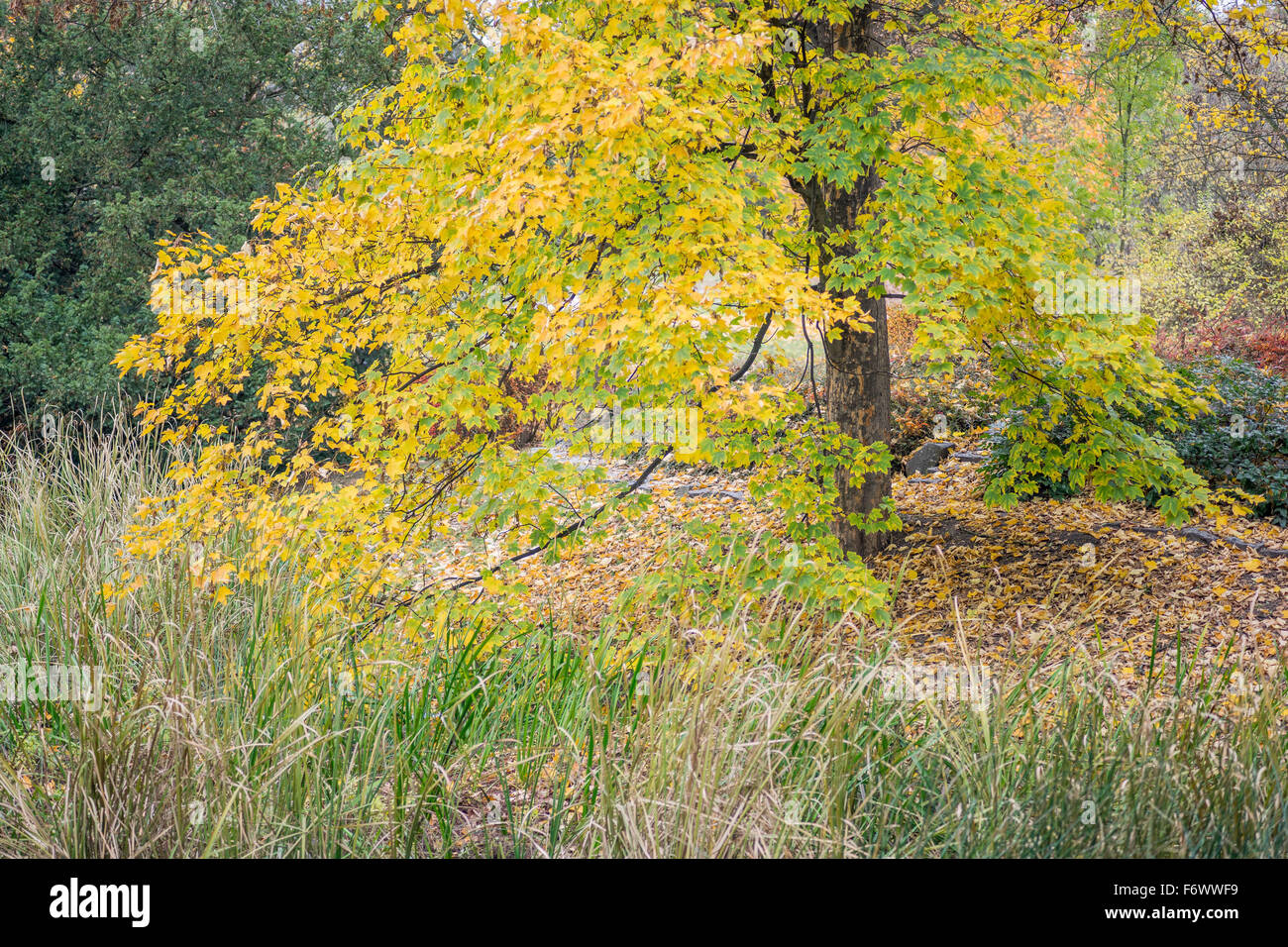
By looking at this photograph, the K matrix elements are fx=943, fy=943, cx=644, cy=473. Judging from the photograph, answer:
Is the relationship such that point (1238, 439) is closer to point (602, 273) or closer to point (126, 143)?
point (602, 273)

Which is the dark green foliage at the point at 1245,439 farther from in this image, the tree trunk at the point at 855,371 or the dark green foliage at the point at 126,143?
the dark green foliage at the point at 126,143

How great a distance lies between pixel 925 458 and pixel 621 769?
8078 millimetres

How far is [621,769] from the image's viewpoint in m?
3.16

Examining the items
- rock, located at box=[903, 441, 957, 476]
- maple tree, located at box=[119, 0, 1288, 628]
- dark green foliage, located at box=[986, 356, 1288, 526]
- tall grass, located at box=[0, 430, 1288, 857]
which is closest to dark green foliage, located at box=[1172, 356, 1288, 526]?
dark green foliage, located at box=[986, 356, 1288, 526]

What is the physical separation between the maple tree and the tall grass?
0.95 metres

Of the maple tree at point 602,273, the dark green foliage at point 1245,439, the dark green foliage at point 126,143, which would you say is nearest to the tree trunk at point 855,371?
the maple tree at point 602,273

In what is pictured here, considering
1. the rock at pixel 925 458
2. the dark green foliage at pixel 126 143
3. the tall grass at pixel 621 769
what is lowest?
the tall grass at pixel 621 769

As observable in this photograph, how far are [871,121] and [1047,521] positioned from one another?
461 cm

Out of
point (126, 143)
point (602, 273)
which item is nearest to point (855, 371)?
point (602, 273)

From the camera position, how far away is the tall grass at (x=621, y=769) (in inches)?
111

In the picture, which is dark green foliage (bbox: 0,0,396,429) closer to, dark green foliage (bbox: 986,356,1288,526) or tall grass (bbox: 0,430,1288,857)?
tall grass (bbox: 0,430,1288,857)

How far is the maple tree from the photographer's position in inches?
168

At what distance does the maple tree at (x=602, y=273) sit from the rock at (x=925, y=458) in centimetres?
380
